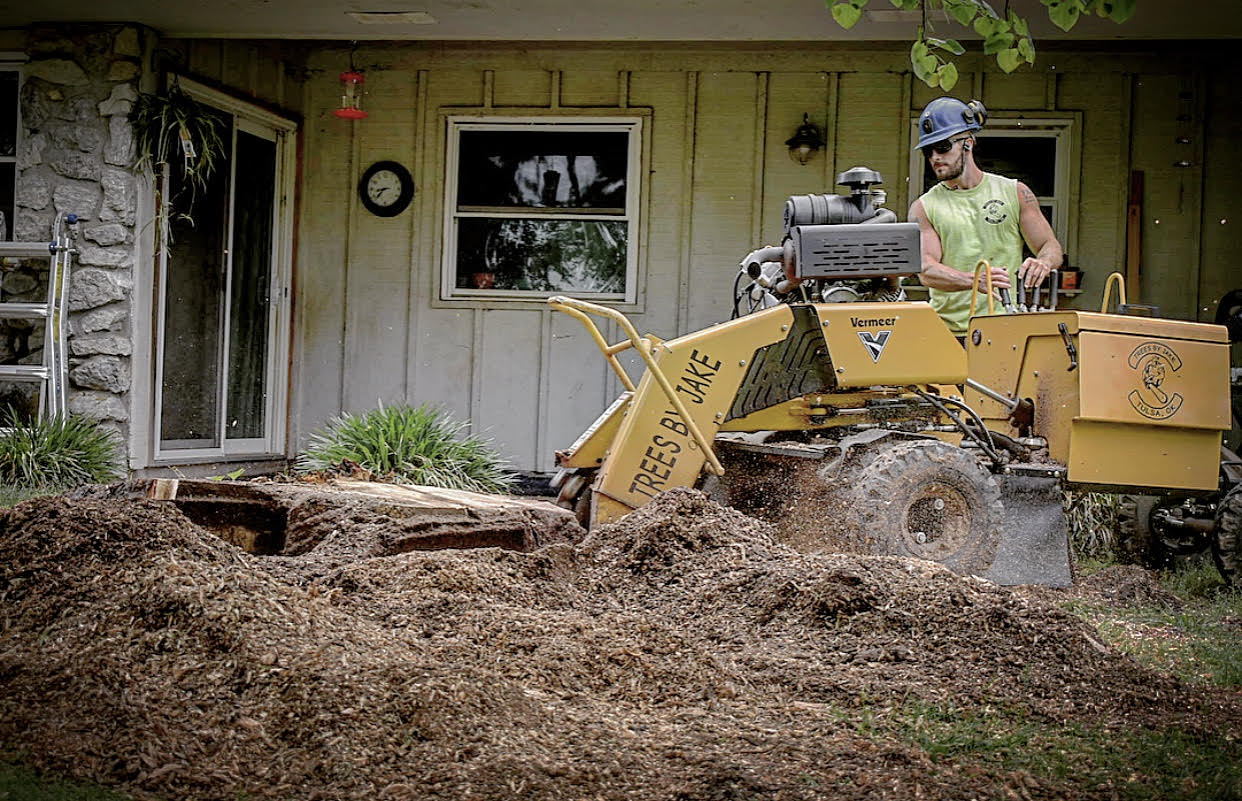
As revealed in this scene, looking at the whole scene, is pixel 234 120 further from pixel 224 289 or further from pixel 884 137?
→ pixel 884 137

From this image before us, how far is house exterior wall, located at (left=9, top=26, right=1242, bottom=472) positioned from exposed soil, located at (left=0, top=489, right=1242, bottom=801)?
4.35 metres

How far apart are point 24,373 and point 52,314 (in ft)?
1.20

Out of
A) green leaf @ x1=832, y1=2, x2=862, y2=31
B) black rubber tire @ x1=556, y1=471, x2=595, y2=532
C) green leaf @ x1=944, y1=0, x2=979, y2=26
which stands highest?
green leaf @ x1=944, y1=0, x2=979, y2=26

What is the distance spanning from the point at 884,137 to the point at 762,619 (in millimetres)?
5362

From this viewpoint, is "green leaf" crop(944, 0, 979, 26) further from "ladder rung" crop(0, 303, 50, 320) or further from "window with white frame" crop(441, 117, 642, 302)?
"ladder rung" crop(0, 303, 50, 320)

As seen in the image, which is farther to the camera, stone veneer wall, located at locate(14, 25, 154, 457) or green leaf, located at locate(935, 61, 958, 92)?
stone veneer wall, located at locate(14, 25, 154, 457)

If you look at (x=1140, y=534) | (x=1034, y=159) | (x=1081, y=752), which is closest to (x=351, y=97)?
(x=1034, y=159)

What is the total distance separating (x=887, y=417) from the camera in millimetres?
5035

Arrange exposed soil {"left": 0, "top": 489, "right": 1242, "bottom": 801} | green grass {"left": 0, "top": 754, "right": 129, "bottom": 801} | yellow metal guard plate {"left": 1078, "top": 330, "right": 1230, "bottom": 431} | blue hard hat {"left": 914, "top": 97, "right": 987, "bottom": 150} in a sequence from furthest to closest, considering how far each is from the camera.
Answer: blue hard hat {"left": 914, "top": 97, "right": 987, "bottom": 150}
yellow metal guard plate {"left": 1078, "top": 330, "right": 1230, "bottom": 431}
exposed soil {"left": 0, "top": 489, "right": 1242, "bottom": 801}
green grass {"left": 0, "top": 754, "right": 129, "bottom": 801}

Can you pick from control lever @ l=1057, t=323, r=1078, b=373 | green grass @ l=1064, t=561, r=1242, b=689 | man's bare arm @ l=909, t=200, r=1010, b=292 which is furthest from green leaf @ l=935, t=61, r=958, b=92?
man's bare arm @ l=909, t=200, r=1010, b=292

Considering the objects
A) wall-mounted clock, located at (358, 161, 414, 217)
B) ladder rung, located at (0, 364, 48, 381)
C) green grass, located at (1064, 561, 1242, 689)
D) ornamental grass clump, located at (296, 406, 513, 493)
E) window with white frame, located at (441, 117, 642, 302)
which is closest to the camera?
green grass, located at (1064, 561, 1242, 689)

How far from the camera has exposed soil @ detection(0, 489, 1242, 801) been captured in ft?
7.54

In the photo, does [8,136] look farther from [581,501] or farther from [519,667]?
[519,667]

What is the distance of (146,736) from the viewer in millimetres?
2346
